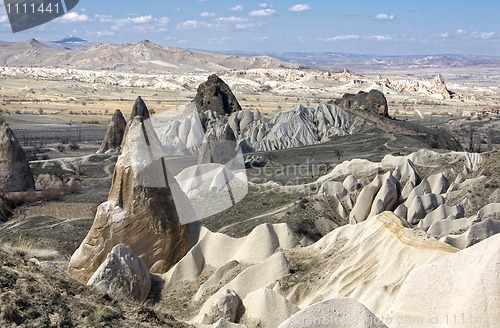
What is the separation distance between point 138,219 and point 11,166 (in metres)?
18.0

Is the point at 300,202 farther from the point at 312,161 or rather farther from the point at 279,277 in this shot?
the point at 312,161

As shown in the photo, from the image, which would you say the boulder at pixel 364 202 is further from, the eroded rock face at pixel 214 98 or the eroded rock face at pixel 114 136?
the eroded rock face at pixel 214 98

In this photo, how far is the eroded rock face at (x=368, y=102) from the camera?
59.4m

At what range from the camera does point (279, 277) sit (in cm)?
1269

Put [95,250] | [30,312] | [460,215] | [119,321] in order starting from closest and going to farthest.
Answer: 1. [30,312]
2. [119,321]
3. [95,250]
4. [460,215]

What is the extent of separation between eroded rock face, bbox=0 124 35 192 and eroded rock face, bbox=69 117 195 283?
17.1 meters

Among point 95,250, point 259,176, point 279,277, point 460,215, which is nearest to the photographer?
point 279,277

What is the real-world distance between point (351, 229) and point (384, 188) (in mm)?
9177

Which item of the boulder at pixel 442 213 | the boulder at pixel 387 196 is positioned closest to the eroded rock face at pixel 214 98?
the boulder at pixel 387 196

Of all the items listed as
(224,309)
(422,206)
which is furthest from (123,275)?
(422,206)

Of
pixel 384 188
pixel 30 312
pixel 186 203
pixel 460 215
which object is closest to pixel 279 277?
pixel 186 203

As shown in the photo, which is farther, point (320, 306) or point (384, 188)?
point (384, 188)

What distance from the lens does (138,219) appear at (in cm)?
1532

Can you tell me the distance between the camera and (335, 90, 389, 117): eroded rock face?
195 feet
